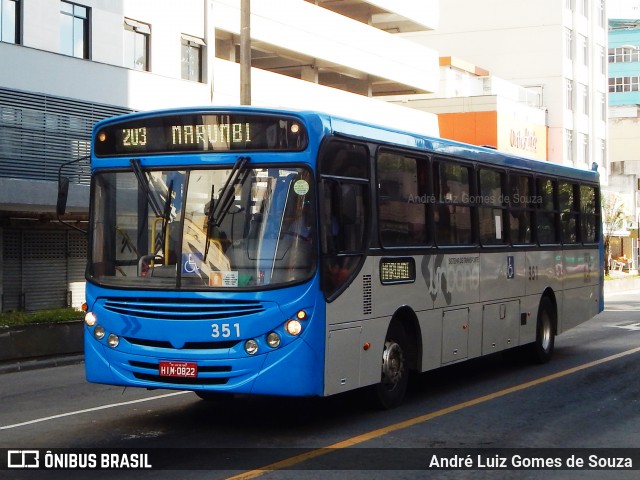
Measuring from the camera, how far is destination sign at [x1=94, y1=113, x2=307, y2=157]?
1016 centimetres

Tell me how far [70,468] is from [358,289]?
333 cm

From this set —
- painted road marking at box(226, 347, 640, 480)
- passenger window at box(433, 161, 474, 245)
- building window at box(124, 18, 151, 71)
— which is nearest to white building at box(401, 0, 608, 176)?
building window at box(124, 18, 151, 71)

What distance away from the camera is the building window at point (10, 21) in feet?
85.1

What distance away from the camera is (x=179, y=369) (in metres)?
9.95

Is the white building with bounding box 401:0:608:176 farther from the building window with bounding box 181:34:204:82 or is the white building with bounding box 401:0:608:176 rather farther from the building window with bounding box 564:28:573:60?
the building window with bounding box 181:34:204:82

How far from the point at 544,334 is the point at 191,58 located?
1820 centimetres

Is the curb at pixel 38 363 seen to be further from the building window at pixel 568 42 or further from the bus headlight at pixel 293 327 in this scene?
the building window at pixel 568 42

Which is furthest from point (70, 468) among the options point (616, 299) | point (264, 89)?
point (616, 299)

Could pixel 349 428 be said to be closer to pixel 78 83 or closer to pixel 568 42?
pixel 78 83

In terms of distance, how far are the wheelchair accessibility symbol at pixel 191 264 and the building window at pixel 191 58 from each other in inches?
881

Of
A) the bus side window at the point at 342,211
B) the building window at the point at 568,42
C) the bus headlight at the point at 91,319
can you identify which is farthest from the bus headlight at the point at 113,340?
the building window at the point at 568,42

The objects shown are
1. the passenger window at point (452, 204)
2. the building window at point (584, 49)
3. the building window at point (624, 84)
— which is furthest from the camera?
the building window at point (624, 84)

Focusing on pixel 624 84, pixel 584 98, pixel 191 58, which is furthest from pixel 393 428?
pixel 624 84

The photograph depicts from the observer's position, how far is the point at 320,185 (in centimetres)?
1008
